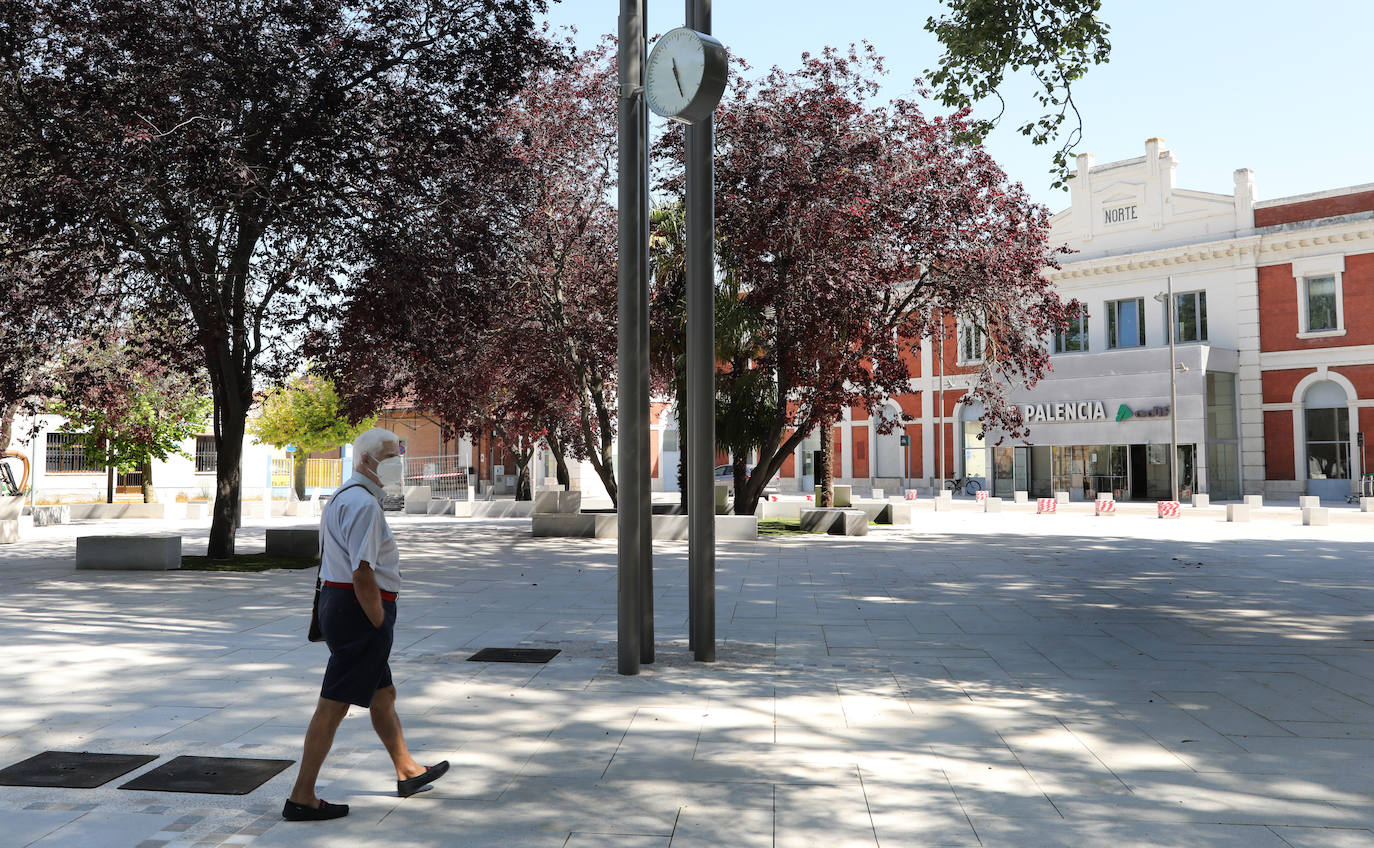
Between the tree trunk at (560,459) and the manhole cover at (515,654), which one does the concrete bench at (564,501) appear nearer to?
the tree trunk at (560,459)

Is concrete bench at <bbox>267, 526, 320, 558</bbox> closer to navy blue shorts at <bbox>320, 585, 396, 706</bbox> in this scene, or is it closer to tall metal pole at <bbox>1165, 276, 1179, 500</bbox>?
navy blue shorts at <bbox>320, 585, 396, 706</bbox>

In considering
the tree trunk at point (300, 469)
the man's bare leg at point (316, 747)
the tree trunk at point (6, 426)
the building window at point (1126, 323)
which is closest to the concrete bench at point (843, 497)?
the tree trunk at point (6, 426)

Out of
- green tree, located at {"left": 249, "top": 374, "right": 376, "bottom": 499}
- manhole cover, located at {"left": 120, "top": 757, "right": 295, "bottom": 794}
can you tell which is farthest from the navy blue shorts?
green tree, located at {"left": 249, "top": 374, "right": 376, "bottom": 499}

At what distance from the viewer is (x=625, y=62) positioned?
23.8 ft

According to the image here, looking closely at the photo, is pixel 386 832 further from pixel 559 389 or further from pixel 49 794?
pixel 559 389

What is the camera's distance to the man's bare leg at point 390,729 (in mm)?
4445

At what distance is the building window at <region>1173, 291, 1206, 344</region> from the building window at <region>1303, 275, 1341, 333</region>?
377 centimetres

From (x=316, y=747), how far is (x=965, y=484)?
46.2m

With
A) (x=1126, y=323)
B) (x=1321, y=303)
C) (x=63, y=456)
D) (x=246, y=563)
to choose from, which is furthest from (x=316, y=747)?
(x=1126, y=323)

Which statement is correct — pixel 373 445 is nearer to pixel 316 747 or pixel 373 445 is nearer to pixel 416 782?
pixel 316 747

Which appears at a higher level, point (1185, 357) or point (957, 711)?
point (1185, 357)

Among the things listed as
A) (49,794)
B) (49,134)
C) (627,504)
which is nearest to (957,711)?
(627,504)

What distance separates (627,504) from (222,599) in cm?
658

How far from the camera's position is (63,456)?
38.7 metres
